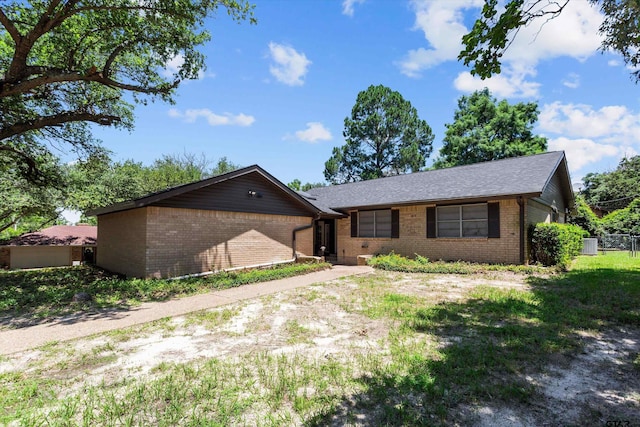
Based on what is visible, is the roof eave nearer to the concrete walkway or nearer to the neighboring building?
the concrete walkway

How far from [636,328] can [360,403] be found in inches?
218

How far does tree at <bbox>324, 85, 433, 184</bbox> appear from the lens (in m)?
36.0

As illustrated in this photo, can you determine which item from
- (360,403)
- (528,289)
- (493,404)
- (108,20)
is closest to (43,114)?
(108,20)

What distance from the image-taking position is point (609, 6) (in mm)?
7035

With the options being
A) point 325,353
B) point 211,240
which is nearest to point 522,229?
point 325,353

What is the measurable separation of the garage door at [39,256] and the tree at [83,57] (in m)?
17.2

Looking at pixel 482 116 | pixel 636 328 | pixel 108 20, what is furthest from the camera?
pixel 482 116

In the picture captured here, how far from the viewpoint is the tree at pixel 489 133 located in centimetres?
2923

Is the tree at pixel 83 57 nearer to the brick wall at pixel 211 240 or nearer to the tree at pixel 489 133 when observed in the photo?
the brick wall at pixel 211 240

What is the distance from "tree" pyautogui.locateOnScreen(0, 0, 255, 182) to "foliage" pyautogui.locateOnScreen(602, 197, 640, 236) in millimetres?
30753

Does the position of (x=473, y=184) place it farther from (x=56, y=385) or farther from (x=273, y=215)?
(x=56, y=385)

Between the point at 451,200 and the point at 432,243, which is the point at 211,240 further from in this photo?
the point at 451,200

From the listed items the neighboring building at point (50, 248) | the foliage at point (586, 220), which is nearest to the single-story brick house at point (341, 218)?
the foliage at point (586, 220)

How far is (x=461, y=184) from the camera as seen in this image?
14344 mm
